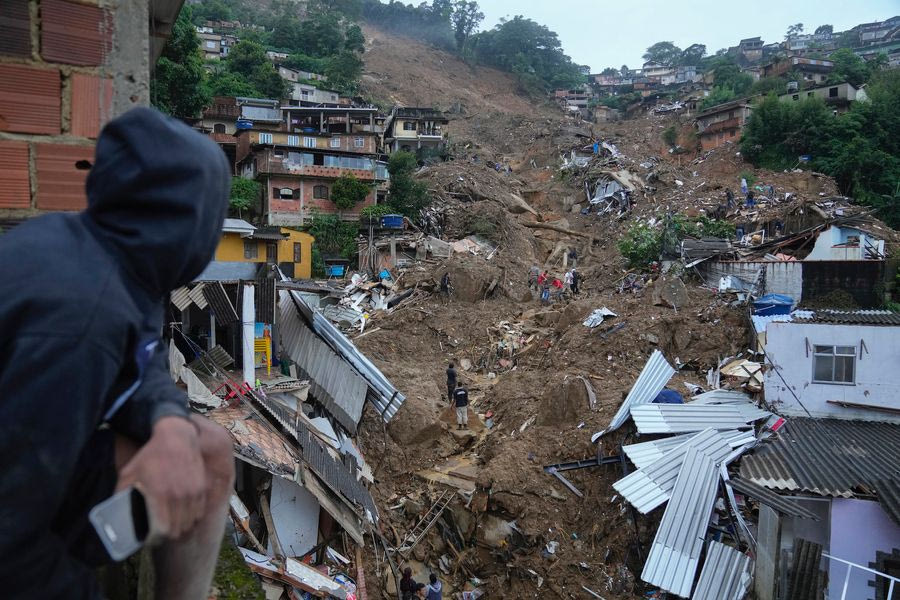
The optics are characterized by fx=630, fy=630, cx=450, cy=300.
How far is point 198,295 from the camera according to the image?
1018cm

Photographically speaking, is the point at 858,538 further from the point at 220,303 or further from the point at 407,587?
the point at 220,303

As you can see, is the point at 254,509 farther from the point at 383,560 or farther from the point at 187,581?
the point at 187,581

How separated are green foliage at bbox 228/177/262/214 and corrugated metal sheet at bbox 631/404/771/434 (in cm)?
2062

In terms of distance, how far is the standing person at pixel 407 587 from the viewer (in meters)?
Result: 9.25

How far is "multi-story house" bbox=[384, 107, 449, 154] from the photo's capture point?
40031mm

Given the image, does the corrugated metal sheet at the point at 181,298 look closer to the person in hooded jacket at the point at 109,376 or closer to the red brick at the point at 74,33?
the red brick at the point at 74,33

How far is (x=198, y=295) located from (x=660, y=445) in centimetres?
797

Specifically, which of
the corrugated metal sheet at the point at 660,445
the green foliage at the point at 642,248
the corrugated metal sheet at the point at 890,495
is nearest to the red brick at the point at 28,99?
the corrugated metal sheet at the point at 890,495

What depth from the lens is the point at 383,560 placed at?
972cm

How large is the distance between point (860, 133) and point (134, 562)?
37278 millimetres

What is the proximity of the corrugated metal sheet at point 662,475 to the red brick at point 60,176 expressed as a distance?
9.01m

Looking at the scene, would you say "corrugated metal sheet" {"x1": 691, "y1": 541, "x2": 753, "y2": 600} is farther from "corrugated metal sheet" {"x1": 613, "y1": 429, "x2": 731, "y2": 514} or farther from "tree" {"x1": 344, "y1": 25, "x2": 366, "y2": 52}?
"tree" {"x1": 344, "y1": 25, "x2": 366, "y2": 52}

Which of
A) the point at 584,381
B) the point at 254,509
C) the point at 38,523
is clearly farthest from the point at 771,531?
the point at 38,523

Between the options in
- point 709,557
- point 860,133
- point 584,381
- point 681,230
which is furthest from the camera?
point 860,133
